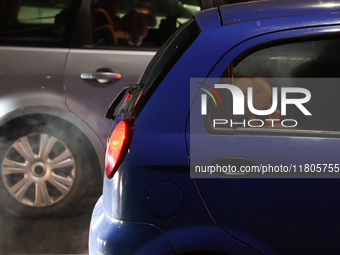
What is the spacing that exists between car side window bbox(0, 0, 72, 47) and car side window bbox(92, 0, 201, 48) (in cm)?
26

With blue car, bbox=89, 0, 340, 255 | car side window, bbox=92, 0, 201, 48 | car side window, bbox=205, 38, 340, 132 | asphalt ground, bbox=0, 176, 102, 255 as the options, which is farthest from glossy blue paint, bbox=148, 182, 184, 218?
car side window, bbox=92, 0, 201, 48

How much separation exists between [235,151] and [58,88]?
77.4 inches

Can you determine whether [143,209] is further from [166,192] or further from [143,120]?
[143,120]

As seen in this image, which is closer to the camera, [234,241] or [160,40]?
[234,241]

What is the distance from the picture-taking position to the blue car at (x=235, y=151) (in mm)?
1544

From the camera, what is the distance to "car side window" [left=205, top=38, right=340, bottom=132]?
1620 millimetres

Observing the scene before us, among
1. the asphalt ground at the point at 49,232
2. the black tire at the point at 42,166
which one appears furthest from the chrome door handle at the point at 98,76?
the asphalt ground at the point at 49,232

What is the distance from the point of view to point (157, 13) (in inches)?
129

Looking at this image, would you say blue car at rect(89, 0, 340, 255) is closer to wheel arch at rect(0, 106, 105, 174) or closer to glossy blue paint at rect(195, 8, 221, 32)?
glossy blue paint at rect(195, 8, 221, 32)

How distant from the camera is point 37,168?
3.14m

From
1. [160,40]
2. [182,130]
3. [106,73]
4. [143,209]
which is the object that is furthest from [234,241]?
[160,40]

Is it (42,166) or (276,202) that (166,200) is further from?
(42,166)

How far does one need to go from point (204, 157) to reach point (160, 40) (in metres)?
1.96

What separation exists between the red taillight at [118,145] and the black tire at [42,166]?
60.5 inches
